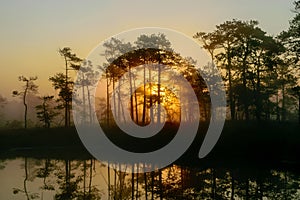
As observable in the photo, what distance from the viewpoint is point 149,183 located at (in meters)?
23.3

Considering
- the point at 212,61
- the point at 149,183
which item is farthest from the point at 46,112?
the point at 149,183

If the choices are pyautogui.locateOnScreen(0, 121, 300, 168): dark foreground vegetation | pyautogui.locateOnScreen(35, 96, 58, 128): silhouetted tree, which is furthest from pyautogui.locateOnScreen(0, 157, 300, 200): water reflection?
pyautogui.locateOnScreen(35, 96, 58, 128): silhouetted tree

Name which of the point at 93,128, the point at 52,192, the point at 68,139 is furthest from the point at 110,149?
the point at 52,192

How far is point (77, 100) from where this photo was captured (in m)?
70.2

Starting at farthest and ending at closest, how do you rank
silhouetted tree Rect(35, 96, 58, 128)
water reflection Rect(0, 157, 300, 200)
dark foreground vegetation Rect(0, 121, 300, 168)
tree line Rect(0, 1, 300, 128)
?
1. silhouetted tree Rect(35, 96, 58, 128)
2. tree line Rect(0, 1, 300, 128)
3. dark foreground vegetation Rect(0, 121, 300, 168)
4. water reflection Rect(0, 157, 300, 200)

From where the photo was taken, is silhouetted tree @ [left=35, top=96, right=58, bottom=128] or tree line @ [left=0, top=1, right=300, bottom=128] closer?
tree line @ [left=0, top=1, right=300, bottom=128]

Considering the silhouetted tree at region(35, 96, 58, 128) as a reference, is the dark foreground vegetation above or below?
below

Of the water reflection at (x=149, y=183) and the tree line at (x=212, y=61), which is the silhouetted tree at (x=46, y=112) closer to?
the tree line at (x=212, y=61)

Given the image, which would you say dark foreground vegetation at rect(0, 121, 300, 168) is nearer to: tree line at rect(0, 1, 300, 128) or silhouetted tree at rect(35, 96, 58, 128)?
tree line at rect(0, 1, 300, 128)

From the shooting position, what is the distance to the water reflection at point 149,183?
19109 millimetres

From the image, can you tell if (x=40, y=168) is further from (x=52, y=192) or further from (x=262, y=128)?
(x=262, y=128)

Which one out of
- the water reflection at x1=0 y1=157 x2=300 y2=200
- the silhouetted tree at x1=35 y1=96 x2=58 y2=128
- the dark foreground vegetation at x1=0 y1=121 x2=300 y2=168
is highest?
the silhouetted tree at x1=35 y1=96 x2=58 y2=128

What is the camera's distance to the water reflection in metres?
19.1

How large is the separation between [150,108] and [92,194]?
113ft
